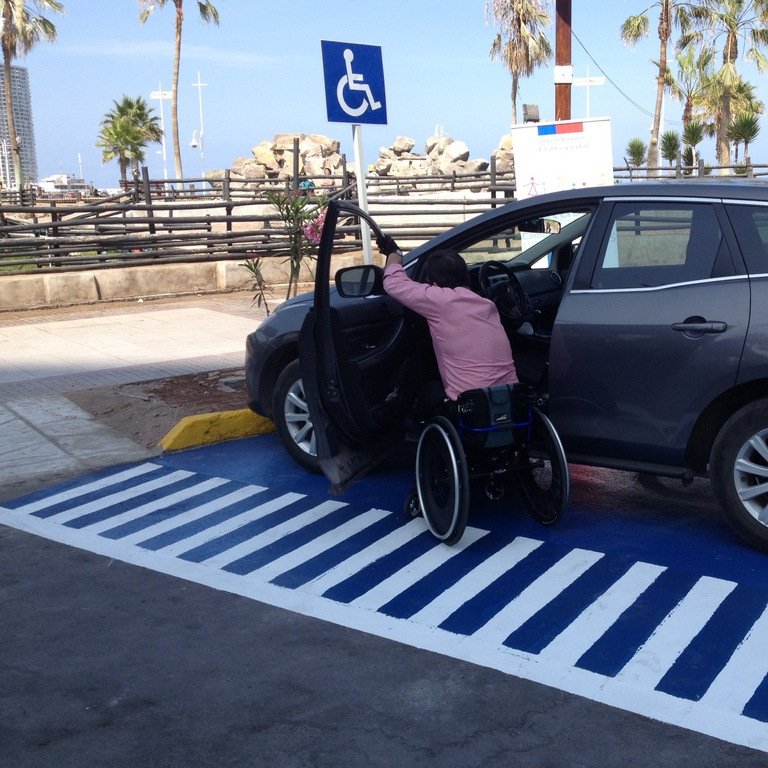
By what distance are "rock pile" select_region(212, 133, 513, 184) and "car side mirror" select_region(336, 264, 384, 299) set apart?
45.7 metres

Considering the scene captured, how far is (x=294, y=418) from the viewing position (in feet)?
21.9

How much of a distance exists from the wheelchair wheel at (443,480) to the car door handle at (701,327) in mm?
1141

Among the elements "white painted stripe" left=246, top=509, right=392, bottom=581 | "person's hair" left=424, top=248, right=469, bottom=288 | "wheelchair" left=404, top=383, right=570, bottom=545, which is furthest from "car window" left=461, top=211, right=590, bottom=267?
"white painted stripe" left=246, top=509, right=392, bottom=581

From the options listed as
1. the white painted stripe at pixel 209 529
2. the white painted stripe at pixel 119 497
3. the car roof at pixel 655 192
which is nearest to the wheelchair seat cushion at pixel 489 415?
the car roof at pixel 655 192

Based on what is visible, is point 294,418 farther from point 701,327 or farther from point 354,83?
point 354,83

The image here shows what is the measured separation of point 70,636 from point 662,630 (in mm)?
2358

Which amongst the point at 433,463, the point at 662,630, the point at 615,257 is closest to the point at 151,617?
the point at 433,463

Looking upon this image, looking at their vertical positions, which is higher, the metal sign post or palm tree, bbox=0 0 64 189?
palm tree, bbox=0 0 64 189

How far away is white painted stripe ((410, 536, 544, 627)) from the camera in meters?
4.55

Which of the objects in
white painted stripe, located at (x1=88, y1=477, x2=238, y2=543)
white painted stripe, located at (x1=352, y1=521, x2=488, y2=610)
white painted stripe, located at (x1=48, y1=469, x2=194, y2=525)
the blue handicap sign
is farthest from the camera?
the blue handicap sign

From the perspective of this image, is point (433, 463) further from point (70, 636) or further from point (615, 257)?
point (70, 636)

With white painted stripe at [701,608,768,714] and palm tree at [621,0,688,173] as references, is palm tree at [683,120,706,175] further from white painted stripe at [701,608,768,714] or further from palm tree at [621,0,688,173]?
white painted stripe at [701,608,768,714]

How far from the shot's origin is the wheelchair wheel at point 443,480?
5.05 meters

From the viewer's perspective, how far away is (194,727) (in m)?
3.63
